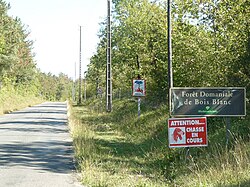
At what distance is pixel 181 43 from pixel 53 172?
28.5 feet

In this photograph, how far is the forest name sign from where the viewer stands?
36.9ft

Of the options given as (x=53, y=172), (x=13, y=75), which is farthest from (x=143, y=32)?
(x=13, y=75)

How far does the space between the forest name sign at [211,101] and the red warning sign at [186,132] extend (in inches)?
41.7

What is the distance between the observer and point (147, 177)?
10.7 metres

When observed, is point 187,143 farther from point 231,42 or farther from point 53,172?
point 231,42

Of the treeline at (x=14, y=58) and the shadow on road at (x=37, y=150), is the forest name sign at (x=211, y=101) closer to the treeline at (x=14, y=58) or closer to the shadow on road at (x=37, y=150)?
the shadow on road at (x=37, y=150)

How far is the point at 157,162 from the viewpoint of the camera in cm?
1291

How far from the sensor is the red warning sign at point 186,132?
10156 millimetres

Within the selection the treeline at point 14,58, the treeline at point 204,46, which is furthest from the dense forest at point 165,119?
the treeline at point 14,58

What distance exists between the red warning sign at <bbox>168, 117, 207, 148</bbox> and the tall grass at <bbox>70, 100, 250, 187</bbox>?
67cm

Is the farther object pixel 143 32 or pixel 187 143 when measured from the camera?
pixel 143 32

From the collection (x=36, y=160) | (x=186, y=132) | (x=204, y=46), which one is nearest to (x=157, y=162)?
(x=186, y=132)

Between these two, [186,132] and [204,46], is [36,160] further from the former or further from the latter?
[204,46]

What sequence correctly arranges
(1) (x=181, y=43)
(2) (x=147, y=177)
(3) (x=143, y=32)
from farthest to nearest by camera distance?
(3) (x=143, y=32) → (1) (x=181, y=43) → (2) (x=147, y=177)
